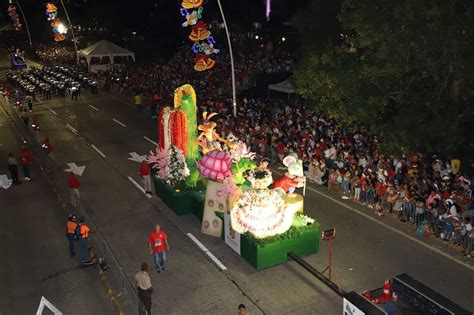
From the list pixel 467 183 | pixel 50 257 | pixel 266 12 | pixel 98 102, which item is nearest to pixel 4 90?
pixel 98 102

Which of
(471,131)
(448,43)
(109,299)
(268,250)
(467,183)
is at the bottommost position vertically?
(109,299)

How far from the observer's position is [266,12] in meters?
54.2

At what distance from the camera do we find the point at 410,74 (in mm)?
19156

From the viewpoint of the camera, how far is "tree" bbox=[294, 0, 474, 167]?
1633cm

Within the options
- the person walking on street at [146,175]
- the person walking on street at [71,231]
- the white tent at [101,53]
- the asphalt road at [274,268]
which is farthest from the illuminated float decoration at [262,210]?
the white tent at [101,53]

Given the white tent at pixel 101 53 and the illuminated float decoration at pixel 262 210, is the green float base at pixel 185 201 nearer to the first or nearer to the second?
the illuminated float decoration at pixel 262 210

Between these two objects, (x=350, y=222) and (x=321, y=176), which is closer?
(x=350, y=222)

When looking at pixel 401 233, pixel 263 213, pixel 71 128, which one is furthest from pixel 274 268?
pixel 71 128

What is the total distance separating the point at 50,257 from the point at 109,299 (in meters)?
3.34

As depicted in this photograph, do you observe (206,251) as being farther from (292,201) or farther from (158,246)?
(292,201)

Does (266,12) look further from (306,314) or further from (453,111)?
(306,314)

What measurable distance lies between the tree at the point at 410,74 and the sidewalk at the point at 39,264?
11.0 metres

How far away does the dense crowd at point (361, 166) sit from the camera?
49.2ft

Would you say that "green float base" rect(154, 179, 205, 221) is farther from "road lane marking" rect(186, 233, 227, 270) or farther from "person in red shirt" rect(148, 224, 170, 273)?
"person in red shirt" rect(148, 224, 170, 273)
